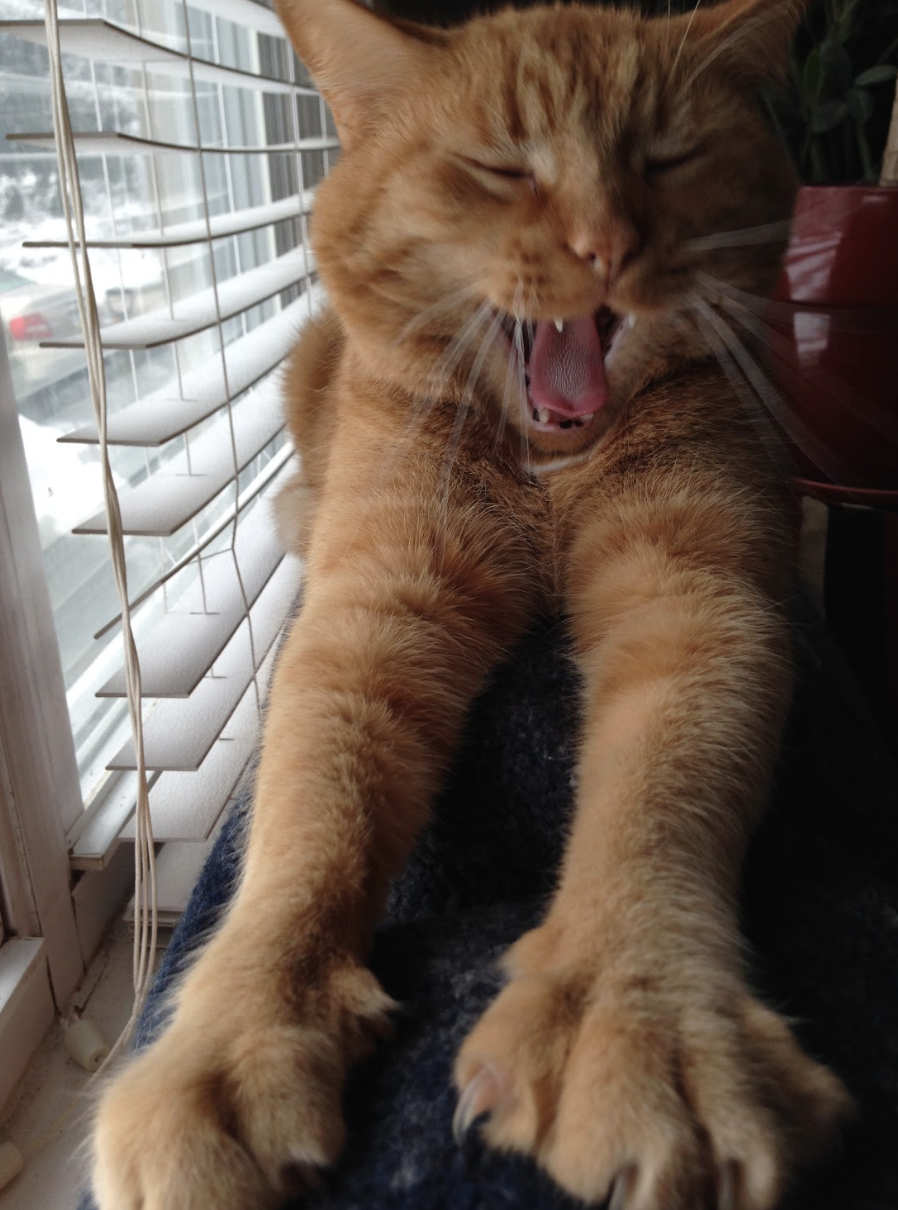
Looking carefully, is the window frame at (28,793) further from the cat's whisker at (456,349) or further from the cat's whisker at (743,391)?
the cat's whisker at (743,391)

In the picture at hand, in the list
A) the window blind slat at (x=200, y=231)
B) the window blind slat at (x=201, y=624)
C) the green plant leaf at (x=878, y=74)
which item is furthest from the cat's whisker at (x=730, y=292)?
the green plant leaf at (x=878, y=74)

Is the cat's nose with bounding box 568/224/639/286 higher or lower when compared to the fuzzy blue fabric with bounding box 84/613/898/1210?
higher

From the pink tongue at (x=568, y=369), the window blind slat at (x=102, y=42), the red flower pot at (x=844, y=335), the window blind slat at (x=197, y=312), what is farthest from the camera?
the red flower pot at (x=844, y=335)

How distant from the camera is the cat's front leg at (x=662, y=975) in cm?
49

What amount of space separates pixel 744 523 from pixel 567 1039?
0.61 meters

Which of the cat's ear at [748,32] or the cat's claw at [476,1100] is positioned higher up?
the cat's ear at [748,32]

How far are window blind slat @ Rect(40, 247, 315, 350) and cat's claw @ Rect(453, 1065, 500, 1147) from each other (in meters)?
0.67

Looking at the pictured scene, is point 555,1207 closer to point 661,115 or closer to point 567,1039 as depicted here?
point 567,1039

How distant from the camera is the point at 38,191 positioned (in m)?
1.02

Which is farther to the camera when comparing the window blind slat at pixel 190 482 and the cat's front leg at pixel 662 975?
the window blind slat at pixel 190 482

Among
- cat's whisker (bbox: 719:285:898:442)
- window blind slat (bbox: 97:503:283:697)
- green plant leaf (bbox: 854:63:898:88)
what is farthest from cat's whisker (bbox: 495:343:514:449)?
green plant leaf (bbox: 854:63:898:88)

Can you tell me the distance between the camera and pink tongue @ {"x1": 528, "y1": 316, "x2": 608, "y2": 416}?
102 centimetres

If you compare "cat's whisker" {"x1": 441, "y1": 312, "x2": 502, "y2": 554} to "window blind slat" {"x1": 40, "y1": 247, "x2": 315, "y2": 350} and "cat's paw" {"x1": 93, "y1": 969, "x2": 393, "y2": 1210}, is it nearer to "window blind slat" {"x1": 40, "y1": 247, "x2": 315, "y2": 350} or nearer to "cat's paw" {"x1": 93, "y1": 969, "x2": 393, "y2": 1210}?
"window blind slat" {"x1": 40, "y1": 247, "x2": 315, "y2": 350}

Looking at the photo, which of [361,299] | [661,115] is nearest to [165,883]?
[361,299]
